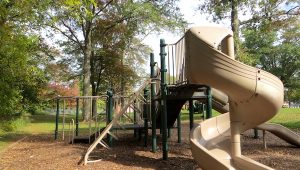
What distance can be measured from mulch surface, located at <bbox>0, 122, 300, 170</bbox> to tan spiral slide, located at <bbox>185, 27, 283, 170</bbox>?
5.81ft

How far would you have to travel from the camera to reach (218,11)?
22.2m

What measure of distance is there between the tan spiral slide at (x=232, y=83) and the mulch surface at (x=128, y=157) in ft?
5.81

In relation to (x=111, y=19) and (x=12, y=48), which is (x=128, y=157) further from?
(x=111, y=19)

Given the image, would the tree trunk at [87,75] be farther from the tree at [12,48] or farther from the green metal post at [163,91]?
the green metal post at [163,91]

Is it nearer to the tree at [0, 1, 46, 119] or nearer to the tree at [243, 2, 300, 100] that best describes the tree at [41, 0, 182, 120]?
the tree at [0, 1, 46, 119]

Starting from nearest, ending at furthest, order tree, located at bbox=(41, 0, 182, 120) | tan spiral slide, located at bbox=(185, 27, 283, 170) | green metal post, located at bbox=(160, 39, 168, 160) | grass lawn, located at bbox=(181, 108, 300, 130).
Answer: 1. tan spiral slide, located at bbox=(185, 27, 283, 170)
2. green metal post, located at bbox=(160, 39, 168, 160)
3. grass lawn, located at bbox=(181, 108, 300, 130)
4. tree, located at bbox=(41, 0, 182, 120)

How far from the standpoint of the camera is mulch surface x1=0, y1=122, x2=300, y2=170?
8.67m

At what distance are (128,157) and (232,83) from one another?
14.5ft

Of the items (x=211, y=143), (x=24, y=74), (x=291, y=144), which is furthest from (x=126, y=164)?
(x=24, y=74)

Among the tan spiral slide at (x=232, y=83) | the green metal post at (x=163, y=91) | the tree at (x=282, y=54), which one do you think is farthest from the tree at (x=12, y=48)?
the tree at (x=282, y=54)

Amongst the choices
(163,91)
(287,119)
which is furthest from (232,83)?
(287,119)

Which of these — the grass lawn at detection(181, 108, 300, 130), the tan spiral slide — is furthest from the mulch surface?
the grass lawn at detection(181, 108, 300, 130)

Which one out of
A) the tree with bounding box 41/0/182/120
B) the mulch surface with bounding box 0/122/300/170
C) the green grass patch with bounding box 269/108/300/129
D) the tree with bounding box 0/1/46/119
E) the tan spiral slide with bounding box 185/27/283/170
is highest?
the tree with bounding box 41/0/182/120

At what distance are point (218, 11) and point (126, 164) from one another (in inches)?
607
